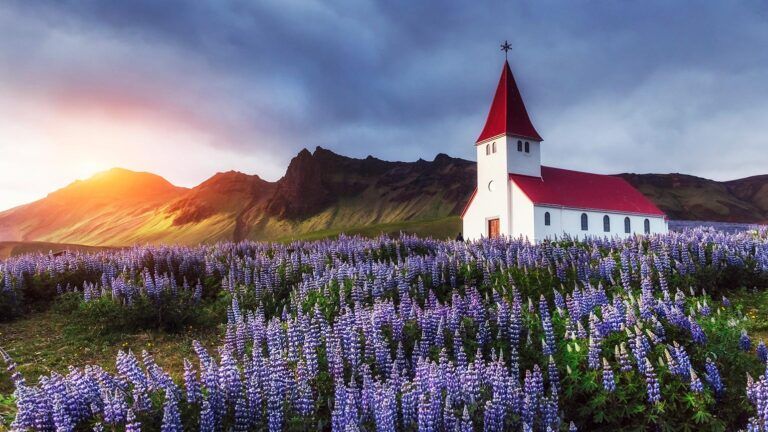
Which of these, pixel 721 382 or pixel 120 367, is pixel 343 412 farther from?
pixel 721 382

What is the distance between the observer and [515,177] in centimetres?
5100

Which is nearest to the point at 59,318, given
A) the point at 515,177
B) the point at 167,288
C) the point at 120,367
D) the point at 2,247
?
the point at 167,288

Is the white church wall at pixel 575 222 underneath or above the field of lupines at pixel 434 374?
above

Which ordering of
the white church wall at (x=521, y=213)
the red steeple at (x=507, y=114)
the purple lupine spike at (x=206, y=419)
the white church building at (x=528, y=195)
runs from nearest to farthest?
the purple lupine spike at (x=206, y=419), the white church wall at (x=521, y=213), the white church building at (x=528, y=195), the red steeple at (x=507, y=114)

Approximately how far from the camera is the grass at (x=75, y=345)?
10273mm

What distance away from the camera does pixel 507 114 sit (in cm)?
5344

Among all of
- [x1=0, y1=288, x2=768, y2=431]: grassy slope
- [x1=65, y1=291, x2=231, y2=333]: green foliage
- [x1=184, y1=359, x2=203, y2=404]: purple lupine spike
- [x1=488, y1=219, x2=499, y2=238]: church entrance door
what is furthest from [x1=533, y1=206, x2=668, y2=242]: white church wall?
[x1=184, y1=359, x2=203, y2=404]: purple lupine spike

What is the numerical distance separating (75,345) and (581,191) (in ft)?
164

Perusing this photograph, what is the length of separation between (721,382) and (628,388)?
119 cm

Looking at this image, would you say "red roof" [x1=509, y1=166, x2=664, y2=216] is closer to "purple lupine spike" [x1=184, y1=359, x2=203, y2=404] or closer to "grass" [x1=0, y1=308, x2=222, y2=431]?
"grass" [x1=0, y1=308, x2=222, y2=431]

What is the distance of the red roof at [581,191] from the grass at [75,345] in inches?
1567

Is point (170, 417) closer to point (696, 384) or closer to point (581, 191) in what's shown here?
point (696, 384)

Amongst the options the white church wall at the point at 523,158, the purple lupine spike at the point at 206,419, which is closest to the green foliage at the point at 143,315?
the purple lupine spike at the point at 206,419

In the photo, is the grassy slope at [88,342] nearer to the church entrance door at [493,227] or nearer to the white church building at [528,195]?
the white church building at [528,195]
